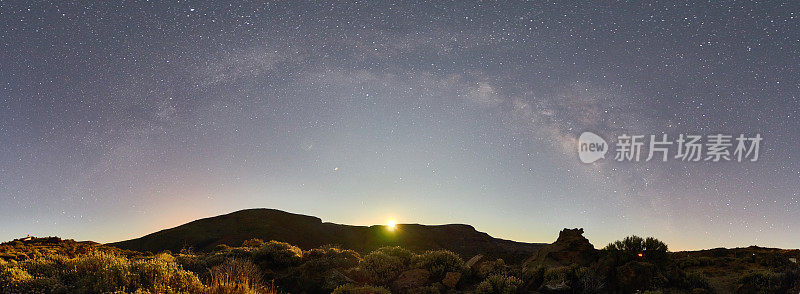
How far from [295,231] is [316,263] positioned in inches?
1678

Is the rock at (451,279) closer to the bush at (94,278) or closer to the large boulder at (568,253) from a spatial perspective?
the large boulder at (568,253)

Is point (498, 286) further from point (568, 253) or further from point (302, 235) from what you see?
point (302, 235)

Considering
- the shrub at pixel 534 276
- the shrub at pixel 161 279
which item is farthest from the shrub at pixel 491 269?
the shrub at pixel 161 279

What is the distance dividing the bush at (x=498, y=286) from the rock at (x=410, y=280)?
2.01 metres

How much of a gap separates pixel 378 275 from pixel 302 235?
43.5 m

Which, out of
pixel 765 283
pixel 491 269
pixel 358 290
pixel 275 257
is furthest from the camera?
pixel 275 257

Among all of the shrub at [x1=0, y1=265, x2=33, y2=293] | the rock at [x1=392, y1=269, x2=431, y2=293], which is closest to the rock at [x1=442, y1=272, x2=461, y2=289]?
the rock at [x1=392, y1=269, x2=431, y2=293]

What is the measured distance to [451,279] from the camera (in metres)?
15.5

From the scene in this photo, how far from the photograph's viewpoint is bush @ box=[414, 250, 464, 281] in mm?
16328

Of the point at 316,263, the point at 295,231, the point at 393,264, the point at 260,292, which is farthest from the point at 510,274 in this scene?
the point at 295,231

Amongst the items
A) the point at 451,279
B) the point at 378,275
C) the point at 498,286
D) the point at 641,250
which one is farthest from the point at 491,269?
the point at 641,250

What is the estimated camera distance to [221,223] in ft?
189

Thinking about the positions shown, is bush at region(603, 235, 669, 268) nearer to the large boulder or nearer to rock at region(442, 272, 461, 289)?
the large boulder

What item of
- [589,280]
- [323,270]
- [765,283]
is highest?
[765,283]
